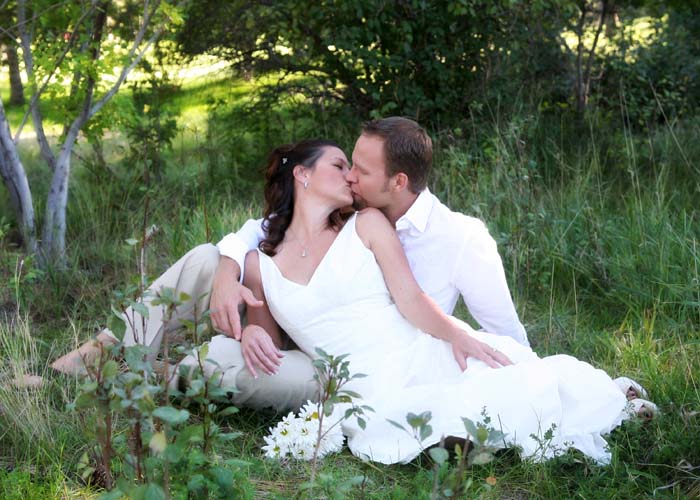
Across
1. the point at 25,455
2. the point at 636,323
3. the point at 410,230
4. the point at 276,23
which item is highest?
the point at 276,23

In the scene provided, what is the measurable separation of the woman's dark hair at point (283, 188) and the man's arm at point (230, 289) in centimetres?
11

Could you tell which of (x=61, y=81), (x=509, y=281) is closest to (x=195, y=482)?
(x=509, y=281)

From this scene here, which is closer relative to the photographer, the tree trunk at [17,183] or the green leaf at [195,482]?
the green leaf at [195,482]

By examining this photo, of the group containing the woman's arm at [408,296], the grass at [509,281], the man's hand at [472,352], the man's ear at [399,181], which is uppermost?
the man's ear at [399,181]

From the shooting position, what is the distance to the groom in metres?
3.80

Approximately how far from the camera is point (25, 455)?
334 centimetres

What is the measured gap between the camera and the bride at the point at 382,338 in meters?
3.45

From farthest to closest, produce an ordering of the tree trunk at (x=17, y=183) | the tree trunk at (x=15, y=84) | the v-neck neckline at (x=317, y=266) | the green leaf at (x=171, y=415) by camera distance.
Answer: the tree trunk at (x=15, y=84), the tree trunk at (x=17, y=183), the v-neck neckline at (x=317, y=266), the green leaf at (x=171, y=415)

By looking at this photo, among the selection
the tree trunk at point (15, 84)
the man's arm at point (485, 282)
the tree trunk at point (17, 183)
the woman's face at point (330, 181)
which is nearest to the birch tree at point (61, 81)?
the tree trunk at point (17, 183)


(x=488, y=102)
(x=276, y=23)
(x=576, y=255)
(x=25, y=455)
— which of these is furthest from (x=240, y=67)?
(x=25, y=455)

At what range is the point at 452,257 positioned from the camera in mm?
4004

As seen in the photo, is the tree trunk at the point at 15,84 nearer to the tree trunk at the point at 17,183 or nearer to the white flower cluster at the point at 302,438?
the tree trunk at the point at 17,183

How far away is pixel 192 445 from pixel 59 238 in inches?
116

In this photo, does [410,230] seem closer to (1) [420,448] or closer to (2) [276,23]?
(1) [420,448]
